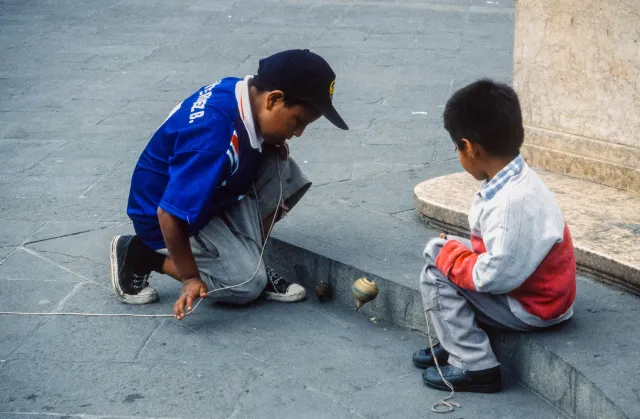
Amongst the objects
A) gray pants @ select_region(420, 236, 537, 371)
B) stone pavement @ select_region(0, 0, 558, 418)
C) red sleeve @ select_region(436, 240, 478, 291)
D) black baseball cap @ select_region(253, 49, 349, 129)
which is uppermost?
black baseball cap @ select_region(253, 49, 349, 129)

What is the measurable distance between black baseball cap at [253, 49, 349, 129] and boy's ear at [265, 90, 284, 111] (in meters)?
0.02

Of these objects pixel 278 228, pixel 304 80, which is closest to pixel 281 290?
pixel 278 228

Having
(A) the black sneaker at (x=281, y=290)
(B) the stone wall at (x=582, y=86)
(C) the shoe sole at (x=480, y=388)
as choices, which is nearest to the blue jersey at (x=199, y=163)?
(A) the black sneaker at (x=281, y=290)

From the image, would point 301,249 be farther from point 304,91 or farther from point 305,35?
point 305,35

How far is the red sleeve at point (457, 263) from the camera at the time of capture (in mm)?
2912

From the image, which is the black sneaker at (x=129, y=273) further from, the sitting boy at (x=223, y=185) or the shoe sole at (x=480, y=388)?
the shoe sole at (x=480, y=388)

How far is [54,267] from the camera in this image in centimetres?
412

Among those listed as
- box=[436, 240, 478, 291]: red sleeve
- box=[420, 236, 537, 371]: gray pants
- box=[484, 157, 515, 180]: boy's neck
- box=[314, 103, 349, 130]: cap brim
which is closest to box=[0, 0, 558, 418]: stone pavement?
box=[420, 236, 537, 371]: gray pants

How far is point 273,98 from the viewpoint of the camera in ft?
11.2

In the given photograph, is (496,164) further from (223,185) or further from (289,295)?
(289,295)

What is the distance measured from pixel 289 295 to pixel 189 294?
1.67 ft

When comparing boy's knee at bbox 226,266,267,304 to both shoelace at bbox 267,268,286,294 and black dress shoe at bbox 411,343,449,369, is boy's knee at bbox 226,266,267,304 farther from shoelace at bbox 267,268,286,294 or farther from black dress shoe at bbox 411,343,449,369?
black dress shoe at bbox 411,343,449,369

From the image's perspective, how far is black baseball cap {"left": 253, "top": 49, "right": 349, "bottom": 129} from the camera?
133 inches

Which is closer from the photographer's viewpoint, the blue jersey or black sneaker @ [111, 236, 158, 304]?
the blue jersey
